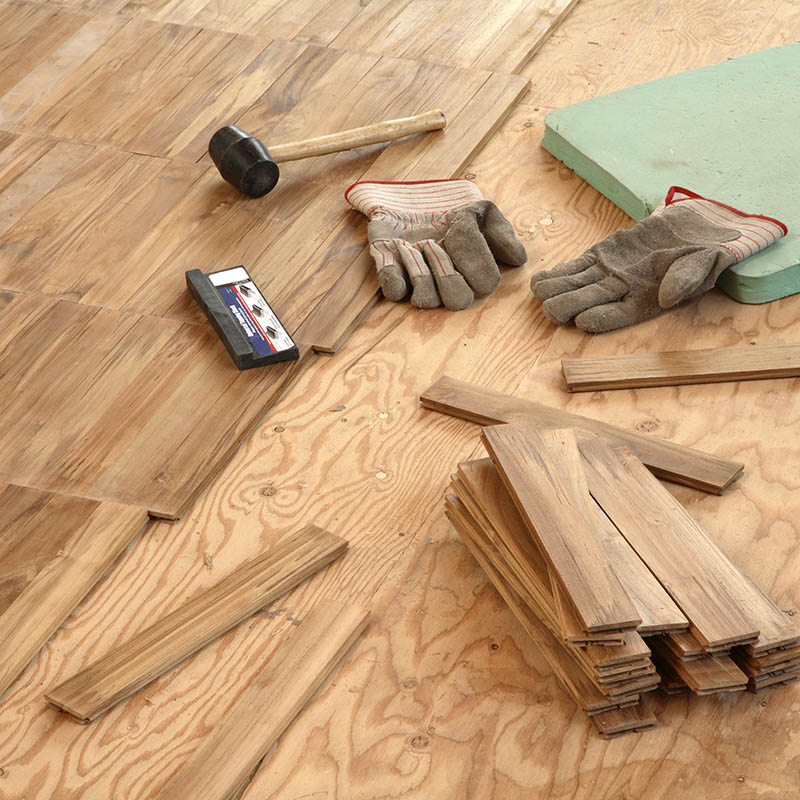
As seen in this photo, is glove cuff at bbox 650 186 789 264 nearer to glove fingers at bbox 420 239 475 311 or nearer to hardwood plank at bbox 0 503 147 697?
glove fingers at bbox 420 239 475 311

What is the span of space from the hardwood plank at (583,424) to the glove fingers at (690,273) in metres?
0.43

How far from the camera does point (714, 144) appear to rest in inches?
131

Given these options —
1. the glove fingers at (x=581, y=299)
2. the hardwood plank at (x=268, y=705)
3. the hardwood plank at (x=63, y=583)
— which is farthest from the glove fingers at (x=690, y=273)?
the hardwood plank at (x=63, y=583)

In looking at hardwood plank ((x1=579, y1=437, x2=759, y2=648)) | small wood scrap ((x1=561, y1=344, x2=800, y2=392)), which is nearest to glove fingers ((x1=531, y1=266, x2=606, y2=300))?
A: small wood scrap ((x1=561, y1=344, x2=800, y2=392))

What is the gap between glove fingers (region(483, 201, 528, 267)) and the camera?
9.82 feet

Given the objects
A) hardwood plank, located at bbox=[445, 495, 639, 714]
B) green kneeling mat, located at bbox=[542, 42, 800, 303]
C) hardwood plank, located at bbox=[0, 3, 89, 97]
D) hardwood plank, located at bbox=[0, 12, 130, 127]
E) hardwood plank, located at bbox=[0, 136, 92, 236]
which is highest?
hardwood plank, located at bbox=[0, 3, 89, 97]

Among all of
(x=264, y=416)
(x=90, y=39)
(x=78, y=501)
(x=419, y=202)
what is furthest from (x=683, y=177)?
(x=90, y=39)

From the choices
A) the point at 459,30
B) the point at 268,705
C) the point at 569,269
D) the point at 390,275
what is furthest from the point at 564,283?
the point at 459,30

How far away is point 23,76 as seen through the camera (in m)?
3.92

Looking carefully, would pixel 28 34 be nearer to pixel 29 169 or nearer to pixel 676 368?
pixel 29 169

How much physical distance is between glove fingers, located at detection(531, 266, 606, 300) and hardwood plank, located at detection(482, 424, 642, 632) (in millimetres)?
696

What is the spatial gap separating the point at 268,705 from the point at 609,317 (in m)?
1.39

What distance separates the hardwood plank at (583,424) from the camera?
2.38 metres

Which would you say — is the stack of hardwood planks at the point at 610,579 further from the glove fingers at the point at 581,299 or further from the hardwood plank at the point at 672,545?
the glove fingers at the point at 581,299
